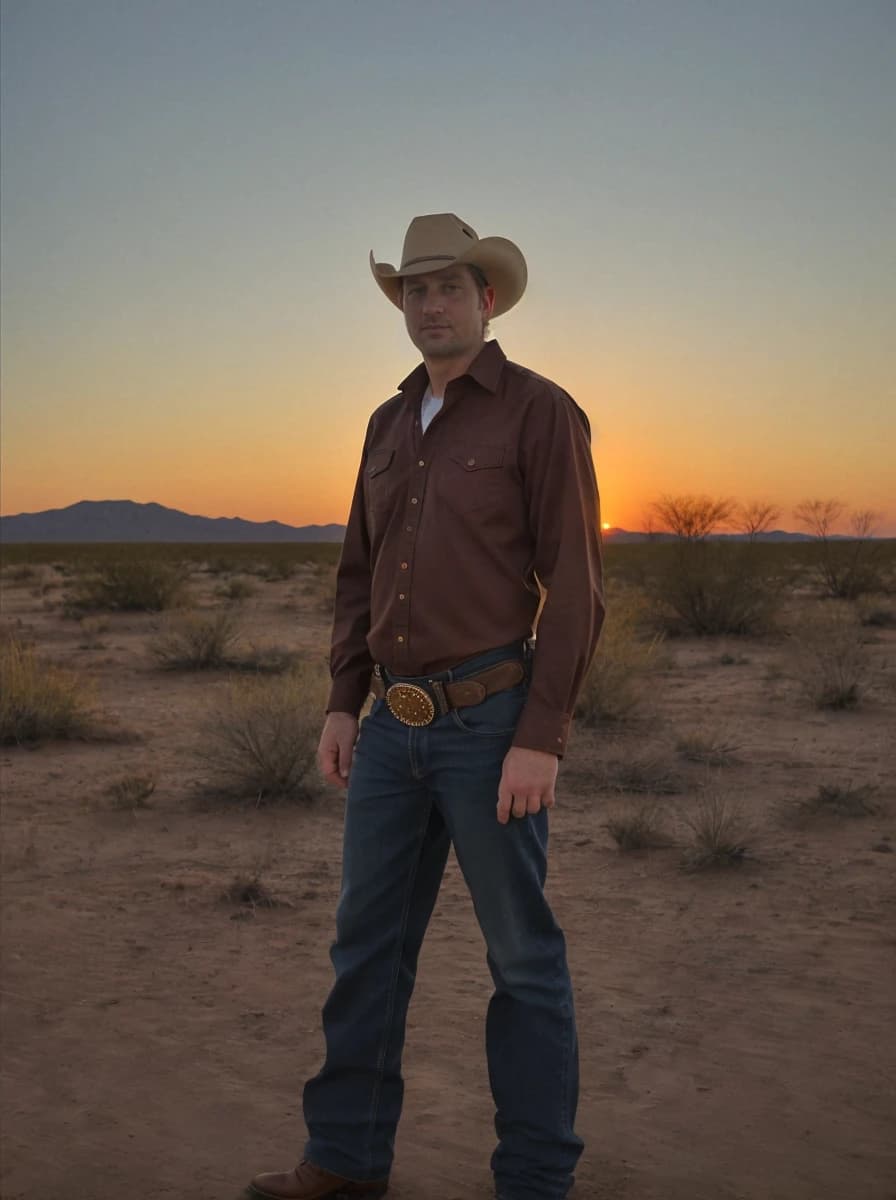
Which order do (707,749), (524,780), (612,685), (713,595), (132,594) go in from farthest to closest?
(132,594) → (713,595) → (612,685) → (707,749) → (524,780)

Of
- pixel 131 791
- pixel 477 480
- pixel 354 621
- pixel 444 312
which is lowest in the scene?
pixel 131 791

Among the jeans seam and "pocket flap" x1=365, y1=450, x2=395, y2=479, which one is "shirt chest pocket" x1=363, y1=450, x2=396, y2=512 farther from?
the jeans seam

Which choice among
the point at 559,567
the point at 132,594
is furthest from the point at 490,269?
the point at 132,594

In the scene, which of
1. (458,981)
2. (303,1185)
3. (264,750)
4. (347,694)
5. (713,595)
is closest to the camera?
(303,1185)

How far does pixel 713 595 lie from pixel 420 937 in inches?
616

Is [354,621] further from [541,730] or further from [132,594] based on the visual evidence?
[132,594]

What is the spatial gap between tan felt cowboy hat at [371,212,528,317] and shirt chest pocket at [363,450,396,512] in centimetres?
46

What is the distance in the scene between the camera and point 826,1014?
446 centimetres

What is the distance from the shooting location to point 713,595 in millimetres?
18125

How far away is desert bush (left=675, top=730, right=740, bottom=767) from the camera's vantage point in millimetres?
8953

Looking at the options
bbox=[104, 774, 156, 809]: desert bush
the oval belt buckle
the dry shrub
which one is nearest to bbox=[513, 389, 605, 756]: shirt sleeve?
the oval belt buckle

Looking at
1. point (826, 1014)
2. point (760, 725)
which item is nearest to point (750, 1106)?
point (826, 1014)

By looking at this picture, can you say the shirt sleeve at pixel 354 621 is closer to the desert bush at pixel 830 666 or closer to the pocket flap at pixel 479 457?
the pocket flap at pixel 479 457

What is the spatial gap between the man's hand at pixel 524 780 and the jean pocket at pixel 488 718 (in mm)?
99
